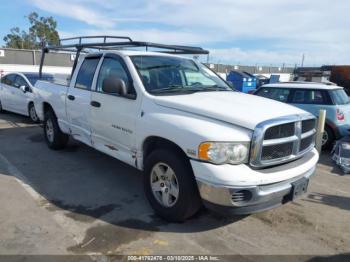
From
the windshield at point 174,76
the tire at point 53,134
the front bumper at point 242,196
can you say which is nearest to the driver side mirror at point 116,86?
the windshield at point 174,76

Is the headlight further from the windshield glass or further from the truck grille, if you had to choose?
the windshield glass

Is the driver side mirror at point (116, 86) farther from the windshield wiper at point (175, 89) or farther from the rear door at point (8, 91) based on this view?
the rear door at point (8, 91)

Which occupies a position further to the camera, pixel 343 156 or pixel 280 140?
pixel 343 156

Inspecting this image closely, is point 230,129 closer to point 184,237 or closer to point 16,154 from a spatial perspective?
point 184,237

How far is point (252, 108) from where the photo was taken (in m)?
3.76

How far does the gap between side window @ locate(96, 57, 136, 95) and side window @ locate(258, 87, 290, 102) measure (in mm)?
5276

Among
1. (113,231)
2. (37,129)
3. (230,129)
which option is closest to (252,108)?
(230,129)

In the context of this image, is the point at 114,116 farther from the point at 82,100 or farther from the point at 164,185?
the point at 164,185

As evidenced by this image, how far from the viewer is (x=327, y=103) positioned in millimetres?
8047

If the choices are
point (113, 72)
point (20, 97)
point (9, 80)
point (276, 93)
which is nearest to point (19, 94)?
Answer: point (20, 97)

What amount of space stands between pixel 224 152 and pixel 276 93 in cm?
619

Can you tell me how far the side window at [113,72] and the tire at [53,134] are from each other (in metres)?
2.05

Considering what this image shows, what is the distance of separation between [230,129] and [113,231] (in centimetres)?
171

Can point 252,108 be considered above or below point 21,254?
above
